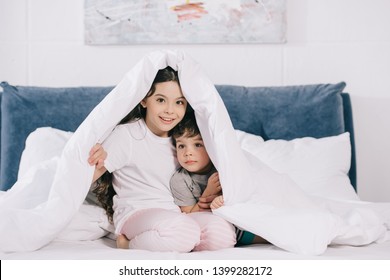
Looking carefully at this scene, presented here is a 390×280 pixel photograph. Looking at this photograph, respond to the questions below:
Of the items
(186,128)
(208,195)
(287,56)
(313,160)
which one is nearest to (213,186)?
(208,195)

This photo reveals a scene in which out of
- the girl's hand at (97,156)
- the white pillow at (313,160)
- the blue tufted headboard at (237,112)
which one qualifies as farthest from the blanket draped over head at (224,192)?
the blue tufted headboard at (237,112)

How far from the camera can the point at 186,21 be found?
2.74 m

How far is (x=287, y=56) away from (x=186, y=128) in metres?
1.02

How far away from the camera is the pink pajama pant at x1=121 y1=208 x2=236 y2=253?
1.63m

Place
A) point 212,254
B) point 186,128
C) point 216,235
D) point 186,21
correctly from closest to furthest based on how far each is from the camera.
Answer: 1. point 212,254
2. point 216,235
3. point 186,128
4. point 186,21

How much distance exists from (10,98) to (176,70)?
0.94m

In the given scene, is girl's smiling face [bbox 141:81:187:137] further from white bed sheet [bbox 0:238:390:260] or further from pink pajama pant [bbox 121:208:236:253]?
white bed sheet [bbox 0:238:390:260]

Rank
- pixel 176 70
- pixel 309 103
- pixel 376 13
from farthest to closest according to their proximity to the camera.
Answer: pixel 376 13
pixel 309 103
pixel 176 70

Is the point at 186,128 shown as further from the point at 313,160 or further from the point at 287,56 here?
the point at 287,56

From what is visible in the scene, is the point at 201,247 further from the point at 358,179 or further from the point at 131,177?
the point at 358,179

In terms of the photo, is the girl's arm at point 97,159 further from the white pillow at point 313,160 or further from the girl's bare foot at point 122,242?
the white pillow at point 313,160

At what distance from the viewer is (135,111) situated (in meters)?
1.97
